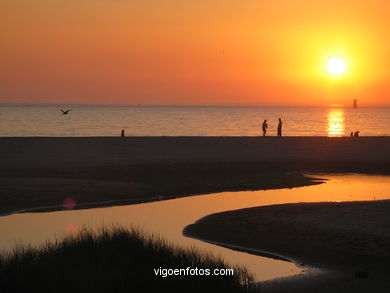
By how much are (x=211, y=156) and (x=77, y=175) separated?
12.6 m

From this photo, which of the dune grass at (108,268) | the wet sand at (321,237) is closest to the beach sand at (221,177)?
the wet sand at (321,237)

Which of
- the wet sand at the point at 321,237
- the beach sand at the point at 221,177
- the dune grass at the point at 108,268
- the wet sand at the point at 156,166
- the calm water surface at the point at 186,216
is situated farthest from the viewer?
the wet sand at the point at 156,166

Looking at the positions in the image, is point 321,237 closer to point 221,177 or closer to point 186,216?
point 186,216

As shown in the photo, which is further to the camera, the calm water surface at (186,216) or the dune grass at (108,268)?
the calm water surface at (186,216)

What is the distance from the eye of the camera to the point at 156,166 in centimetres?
3688

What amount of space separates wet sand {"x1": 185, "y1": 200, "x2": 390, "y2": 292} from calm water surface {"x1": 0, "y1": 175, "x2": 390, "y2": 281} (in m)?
0.74

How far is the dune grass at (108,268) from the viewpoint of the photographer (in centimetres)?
1145

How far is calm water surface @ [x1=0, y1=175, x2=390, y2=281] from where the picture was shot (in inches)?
640

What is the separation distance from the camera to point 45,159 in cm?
4075

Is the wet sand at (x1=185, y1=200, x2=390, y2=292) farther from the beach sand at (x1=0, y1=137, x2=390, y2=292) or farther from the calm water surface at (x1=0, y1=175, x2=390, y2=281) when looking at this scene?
the calm water surface at (x1=0, y1=175, x2=390, y2=281)

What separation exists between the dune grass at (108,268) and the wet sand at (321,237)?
1700mm

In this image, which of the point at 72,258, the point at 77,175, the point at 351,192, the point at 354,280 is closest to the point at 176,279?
the point at 72,258

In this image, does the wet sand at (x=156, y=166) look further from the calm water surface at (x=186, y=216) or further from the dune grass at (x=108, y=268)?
the dune grass at (x=108, y=268)

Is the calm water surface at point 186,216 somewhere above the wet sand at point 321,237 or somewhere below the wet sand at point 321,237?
below
